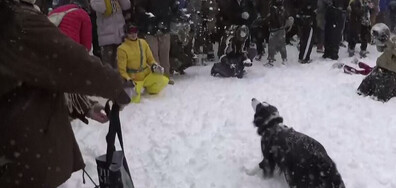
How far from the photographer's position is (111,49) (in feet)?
23.8

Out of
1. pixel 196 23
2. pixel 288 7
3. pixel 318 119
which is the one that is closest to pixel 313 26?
pixel 288 7

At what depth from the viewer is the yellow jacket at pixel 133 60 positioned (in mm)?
6676

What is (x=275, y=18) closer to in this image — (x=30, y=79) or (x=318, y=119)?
(x=318, y=119)

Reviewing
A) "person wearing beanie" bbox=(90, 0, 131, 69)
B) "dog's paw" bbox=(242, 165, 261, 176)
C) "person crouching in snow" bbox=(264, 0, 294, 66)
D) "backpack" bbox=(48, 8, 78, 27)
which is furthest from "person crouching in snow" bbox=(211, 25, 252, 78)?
"dog's paw" bbox=(242, 165, 261, 176)

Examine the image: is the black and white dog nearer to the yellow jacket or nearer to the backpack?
the backpack

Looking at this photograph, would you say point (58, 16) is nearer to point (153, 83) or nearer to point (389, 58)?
point (153, 83)

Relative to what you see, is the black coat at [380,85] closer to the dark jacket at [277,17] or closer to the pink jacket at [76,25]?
the dark jacket at [277,17]

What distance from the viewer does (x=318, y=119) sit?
6094 millimetres

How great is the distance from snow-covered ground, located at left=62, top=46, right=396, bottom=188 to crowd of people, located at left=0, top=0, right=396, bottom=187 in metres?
0.55

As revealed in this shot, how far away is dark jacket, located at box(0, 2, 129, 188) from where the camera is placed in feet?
5.88

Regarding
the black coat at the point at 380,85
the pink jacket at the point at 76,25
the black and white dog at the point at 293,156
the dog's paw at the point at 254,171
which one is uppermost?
the pink jacket at the point at 76,25

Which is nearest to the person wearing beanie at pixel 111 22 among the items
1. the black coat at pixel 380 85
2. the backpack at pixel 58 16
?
the backpack at pixel 58 16

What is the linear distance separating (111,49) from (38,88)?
5.45m

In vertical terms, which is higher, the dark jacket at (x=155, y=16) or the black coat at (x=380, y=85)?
the dark jacket at (x=155, y=16)
